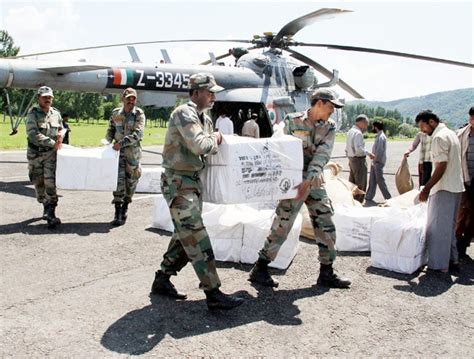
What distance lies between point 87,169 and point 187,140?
3245 mm

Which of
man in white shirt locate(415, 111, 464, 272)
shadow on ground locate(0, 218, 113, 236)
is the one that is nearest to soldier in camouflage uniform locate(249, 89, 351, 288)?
man in white shirt locate(415, 111, 464, 272)

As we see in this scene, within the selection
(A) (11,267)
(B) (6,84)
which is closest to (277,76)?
(B) (6,84)

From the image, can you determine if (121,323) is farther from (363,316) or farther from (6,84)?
(6,84)

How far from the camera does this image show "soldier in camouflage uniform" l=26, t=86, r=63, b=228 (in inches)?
244

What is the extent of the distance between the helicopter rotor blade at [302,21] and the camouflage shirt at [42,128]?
256 inches

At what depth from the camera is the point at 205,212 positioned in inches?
204

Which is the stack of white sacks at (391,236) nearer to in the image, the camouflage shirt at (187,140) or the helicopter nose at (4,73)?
the camouflage shirt at (187,140)

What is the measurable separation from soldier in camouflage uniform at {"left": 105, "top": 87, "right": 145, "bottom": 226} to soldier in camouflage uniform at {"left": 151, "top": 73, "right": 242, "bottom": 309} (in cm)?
288

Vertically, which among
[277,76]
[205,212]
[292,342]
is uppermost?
[277,76]

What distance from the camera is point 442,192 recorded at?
16.1ft

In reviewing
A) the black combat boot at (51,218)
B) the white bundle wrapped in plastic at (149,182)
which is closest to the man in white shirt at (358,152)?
the white bundle wrapped in plastic at (149,182)

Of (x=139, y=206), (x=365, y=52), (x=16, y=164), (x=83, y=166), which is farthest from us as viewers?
(x=16, y=164)

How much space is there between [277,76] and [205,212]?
9.15m

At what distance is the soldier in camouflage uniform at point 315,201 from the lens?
4.29 meters
